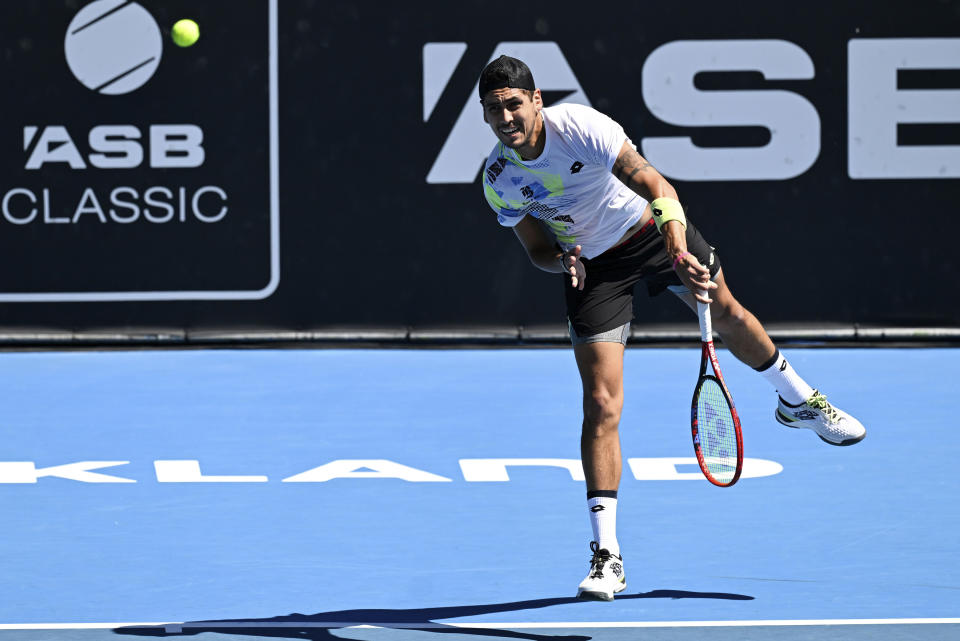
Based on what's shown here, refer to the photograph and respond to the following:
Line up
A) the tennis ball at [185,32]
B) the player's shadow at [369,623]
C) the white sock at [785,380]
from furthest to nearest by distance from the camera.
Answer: the tennis ball at [185,32], the white sock at [785,380], the player's shadow at [369,623]

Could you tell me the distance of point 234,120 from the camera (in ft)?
31.4

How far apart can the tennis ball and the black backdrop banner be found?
50 millimetres

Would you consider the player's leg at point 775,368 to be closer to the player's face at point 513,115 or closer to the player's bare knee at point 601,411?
the player's bare knee at point 601,411

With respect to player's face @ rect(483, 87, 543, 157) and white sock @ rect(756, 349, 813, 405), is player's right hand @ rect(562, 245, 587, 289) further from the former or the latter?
white sock @ rect(756, 349, 813, 405)

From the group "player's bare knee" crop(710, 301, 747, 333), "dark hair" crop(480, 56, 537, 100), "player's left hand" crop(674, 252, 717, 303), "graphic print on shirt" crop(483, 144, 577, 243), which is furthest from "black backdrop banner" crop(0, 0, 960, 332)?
"player's left hand" crop(674, 252, 717, 303)

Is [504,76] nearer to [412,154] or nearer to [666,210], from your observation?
[666,210]

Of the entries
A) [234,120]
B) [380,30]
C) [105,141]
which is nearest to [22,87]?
[105,141]

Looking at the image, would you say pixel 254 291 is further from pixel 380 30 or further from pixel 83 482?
pixel 83 482

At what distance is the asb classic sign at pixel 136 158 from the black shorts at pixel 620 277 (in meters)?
4.62

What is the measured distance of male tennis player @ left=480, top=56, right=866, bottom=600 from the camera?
473 cm

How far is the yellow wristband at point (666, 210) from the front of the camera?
474 centimetres

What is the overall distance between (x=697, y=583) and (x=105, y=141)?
18.7 feet

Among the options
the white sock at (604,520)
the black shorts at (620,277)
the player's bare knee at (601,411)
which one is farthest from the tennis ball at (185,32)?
the white sock at (604,520)

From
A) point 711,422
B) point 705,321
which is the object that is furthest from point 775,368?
point 705,321
